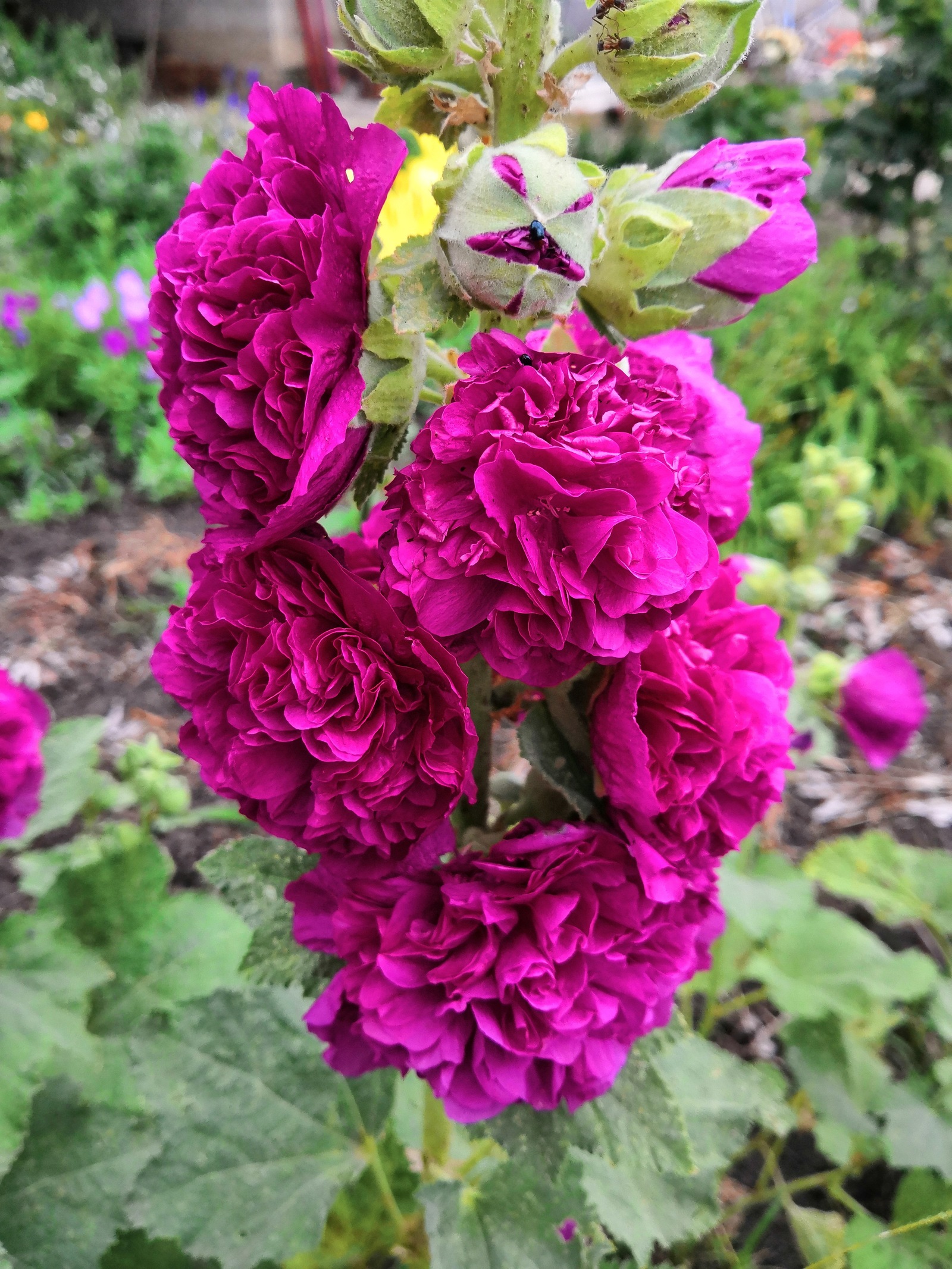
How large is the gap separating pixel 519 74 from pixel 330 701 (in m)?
0.41

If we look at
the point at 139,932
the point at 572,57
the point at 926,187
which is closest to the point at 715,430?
the point at 572,57

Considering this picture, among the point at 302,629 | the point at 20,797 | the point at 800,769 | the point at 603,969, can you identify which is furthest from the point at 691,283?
the point at 800,769

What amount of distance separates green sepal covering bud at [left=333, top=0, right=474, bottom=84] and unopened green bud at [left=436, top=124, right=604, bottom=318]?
0.28 feet

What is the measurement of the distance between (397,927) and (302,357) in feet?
1.25

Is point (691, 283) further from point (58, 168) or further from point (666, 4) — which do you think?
point (58, 168)

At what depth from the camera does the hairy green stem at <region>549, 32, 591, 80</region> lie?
0.58 meters

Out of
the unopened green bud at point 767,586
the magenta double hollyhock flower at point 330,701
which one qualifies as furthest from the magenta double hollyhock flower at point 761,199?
the unopened green bud at point 767,586

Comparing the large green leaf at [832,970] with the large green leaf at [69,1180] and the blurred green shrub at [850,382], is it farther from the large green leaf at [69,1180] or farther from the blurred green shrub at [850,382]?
the blurred green shrub at [850,382]

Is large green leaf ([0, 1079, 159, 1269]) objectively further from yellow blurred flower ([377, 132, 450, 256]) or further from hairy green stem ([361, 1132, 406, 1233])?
yellow blurred flower ([377, 132, 450, 256])

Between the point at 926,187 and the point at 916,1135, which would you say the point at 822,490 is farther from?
the point at 926,187

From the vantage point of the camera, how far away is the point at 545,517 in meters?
0.52

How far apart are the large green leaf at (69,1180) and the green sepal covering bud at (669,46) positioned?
3.61 ft

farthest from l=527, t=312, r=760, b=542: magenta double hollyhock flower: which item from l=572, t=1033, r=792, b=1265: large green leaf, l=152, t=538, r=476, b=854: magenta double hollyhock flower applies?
l=572, t=1033, r=792, b=1265: large green leaf

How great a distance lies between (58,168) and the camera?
439cm
